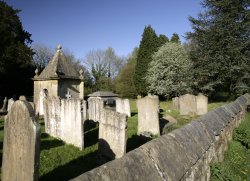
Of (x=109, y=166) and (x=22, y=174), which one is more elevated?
(x=109, y=166)

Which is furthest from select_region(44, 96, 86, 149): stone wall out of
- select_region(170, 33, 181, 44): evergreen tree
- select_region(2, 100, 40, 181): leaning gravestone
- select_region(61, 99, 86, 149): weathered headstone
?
select_region(170, 33, 181, 44): evergreen tree

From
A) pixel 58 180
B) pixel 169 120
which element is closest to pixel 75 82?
pixel 169 120

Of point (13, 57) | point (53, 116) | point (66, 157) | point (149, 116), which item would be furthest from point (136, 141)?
point (13, 57)

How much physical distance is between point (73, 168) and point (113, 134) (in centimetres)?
141

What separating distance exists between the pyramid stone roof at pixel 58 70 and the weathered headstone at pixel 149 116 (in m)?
11.4

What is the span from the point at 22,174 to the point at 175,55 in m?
37.1

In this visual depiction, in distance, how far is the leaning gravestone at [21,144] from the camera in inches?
154

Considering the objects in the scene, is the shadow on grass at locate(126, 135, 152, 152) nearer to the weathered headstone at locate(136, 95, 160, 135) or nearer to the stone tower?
the weathered headstone at locate(136, 95, 160, 135)

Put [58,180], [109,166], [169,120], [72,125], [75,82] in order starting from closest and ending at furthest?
[109,166] → [58,180] → [72,125] → [169,120] → [75,82]

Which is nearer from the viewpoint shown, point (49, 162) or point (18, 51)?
point (49, 162)

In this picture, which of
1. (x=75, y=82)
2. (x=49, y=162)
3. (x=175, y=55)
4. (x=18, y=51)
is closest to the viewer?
(x=49, y=162)

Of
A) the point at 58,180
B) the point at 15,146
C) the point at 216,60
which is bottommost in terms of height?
A: the point at 58,180

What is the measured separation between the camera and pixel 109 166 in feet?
8.85

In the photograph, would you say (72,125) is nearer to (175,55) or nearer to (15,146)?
(15,146)
